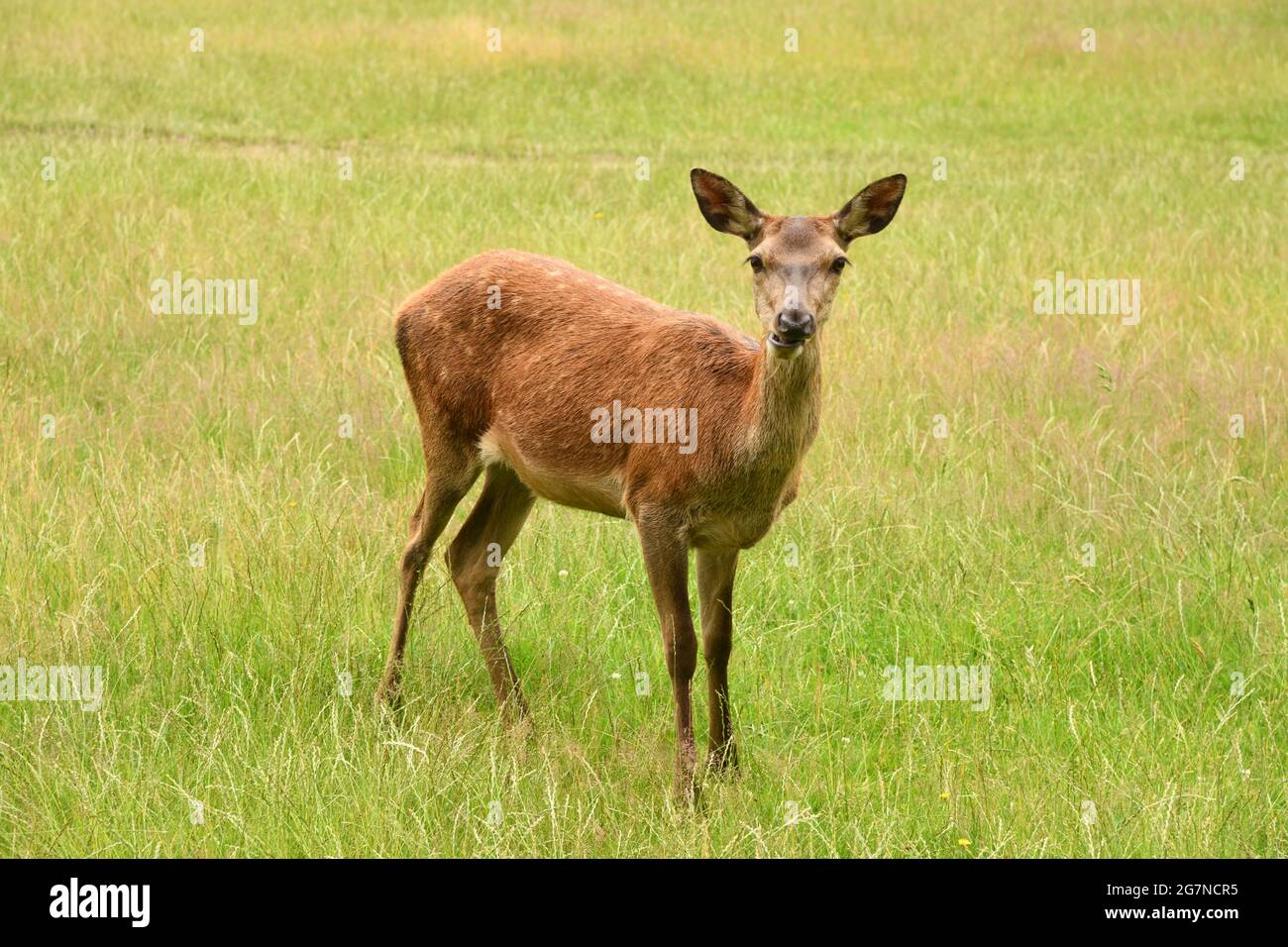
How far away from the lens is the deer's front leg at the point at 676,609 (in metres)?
4.88

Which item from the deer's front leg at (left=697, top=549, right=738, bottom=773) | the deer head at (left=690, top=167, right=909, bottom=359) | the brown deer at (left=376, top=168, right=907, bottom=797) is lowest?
the deer's front leg at (left=697, top=549, right=738, bottom=773)

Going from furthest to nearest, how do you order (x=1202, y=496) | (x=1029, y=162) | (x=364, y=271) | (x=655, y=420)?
(x=1029, y=162) < (x=364, y=271) < (x=1202, y=496) < (x=655, y=420)

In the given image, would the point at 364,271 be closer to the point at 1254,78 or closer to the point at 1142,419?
the point at 1142,419

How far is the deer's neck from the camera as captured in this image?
4695 mm

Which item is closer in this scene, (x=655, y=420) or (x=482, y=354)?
(x=655, y=420)

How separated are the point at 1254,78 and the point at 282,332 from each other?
16686 mm

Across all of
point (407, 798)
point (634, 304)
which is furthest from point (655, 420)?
point (407, 798)

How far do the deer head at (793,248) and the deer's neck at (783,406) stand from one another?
9cm

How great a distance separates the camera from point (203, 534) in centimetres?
627

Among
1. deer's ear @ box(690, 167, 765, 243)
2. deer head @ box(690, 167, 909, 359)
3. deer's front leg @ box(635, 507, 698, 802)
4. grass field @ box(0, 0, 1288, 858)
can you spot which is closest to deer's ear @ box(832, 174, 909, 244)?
deer head @ box(690, 167, 909, 359)

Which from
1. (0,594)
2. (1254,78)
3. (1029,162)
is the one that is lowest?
(0,594)

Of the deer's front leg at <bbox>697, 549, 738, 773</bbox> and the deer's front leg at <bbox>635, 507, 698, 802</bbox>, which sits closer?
the deer's front leg at <bbox>635, 507, 698, 802</bbox>

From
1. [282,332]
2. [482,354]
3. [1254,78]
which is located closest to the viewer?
[482,354]

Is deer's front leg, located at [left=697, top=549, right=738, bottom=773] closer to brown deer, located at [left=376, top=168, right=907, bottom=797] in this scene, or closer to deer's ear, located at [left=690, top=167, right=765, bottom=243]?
brown deer, located at [left=376, top=168, right=907, bottom=797]
